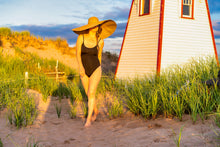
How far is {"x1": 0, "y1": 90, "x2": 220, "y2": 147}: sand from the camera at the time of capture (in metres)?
3.43

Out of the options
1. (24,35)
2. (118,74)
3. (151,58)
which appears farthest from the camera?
(24,35)

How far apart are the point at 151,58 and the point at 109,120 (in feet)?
22.4

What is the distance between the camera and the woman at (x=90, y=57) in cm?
496

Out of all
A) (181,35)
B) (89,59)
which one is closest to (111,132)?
(89,59)

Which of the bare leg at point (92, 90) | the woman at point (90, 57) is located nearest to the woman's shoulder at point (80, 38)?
the woman at point (90, 57)

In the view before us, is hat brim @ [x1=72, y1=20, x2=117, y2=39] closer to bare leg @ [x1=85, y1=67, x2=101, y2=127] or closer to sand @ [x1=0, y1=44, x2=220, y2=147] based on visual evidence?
bare leg @ [x1=85, y1=67, x2=101, y2=127]

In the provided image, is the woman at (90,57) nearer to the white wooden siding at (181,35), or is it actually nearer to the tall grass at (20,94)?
the tall grass at (20,94)

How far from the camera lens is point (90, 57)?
199 inches

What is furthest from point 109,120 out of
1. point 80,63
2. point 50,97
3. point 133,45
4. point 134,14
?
point 134,14

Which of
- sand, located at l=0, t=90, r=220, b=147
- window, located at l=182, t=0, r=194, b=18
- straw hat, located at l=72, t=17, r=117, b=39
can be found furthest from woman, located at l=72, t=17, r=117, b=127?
window, located at l=182, t=0, r=194, b=18

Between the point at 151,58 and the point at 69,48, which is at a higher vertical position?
the point at 69,48

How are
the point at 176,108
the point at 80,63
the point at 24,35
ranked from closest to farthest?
the point at 176,108 → the point at 80,63 → the point at 24,35

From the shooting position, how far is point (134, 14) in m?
13.1

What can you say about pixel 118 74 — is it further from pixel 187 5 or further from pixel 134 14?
pixel 187 5
